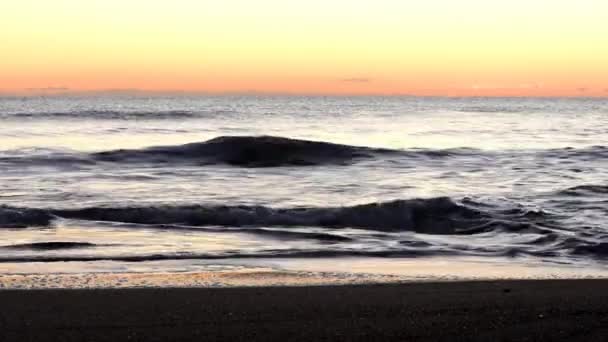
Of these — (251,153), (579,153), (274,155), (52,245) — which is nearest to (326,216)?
(52,245)

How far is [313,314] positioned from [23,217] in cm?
687

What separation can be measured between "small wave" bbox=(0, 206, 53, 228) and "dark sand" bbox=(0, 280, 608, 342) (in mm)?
4985

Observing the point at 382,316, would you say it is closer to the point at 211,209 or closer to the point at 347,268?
the point at 347,268

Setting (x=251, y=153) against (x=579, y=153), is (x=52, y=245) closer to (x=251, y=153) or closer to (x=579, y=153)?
(x=251, y=153)

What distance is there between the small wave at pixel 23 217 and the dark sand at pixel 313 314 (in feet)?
16.4

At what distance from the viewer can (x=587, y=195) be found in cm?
1314

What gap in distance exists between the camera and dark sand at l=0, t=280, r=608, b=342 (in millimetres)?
4301

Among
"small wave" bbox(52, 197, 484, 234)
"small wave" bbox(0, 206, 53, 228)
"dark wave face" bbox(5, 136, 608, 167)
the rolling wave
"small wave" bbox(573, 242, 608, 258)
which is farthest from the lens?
"dark wave face" bbox(5, 136, 608, 167)

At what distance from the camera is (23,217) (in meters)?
10.7

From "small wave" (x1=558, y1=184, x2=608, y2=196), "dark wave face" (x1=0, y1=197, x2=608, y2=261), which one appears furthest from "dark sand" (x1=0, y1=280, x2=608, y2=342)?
"small wave" (x1=558, y1=184, x2=608, y2=196)

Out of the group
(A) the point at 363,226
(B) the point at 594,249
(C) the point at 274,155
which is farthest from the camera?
(C) the point at 274,155

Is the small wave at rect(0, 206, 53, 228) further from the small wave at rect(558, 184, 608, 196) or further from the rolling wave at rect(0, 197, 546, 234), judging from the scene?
the small wave at rect(558, 184, 608, 196)

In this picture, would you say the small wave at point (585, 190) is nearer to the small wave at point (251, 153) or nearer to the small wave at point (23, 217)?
the small wave at point (23, 217)

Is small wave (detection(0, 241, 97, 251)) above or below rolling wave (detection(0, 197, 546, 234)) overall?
above
